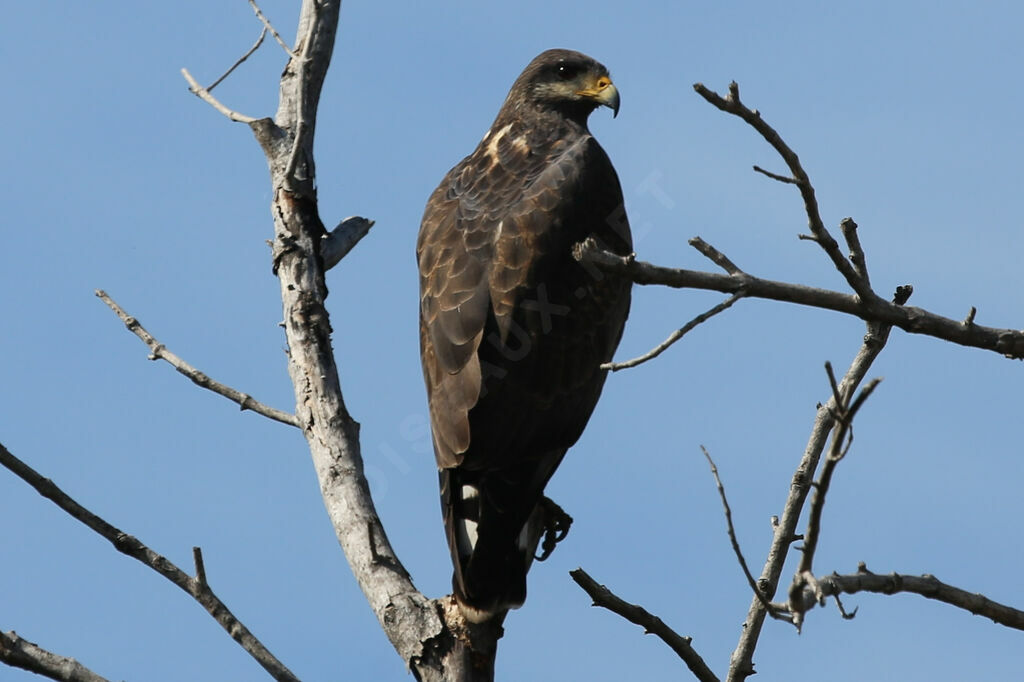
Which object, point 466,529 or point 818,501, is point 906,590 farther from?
point 466,529

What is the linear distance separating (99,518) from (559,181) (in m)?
2.62

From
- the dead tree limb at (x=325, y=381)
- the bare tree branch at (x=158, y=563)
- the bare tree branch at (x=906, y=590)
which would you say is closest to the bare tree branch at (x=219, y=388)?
the dead tree limb at (x=325, y=381)

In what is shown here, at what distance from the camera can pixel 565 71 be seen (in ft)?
22.4

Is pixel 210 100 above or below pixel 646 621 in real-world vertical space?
above

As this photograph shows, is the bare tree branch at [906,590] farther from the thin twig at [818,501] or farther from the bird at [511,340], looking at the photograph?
the bird at [511,340]

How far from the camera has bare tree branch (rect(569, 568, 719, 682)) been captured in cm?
429

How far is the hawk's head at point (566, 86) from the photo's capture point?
6750 mm

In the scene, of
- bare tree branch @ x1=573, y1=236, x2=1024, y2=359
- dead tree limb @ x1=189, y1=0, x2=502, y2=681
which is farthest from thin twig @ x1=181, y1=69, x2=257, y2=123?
bare tree branch @ x1=573, y1=236, x2=1024, y2=359

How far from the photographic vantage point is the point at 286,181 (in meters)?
5.13

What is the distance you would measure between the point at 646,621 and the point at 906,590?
128cm

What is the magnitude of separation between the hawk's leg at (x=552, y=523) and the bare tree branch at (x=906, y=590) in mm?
2304

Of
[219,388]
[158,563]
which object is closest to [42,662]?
[158,563]

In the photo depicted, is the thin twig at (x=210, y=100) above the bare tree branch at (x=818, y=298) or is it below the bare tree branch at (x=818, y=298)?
above

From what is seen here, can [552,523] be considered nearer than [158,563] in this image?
No
